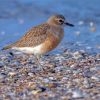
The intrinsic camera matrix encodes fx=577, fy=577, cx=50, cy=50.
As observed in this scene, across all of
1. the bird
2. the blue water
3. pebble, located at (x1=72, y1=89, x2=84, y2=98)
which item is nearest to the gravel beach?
pebble, located at (x1=72, y1=89, x2=84, y2=98)

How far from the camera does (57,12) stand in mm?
19203

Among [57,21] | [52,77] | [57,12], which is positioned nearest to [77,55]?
[57,21]

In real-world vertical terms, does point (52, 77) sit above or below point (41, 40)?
below

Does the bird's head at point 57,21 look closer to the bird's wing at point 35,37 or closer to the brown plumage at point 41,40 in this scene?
the brown plumage at point 41,40

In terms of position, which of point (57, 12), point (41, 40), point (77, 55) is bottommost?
point (77, 55)

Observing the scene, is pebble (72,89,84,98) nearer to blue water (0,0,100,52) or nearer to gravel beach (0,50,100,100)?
gravel beach (0,50,100,100)

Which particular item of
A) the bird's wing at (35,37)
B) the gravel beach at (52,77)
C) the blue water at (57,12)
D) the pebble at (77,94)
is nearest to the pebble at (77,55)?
the gravel beach at (52,77)

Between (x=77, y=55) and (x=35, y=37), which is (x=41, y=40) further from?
(x=77, y=55)

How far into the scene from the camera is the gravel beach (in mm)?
9141

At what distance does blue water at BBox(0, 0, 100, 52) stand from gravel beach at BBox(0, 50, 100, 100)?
146 centimetres

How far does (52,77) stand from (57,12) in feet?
29.6

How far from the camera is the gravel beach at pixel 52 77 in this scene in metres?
9.14

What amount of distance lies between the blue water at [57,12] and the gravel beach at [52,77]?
1.46 metres

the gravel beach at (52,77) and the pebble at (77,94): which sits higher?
Answer: the gravel beach at (52,77)
